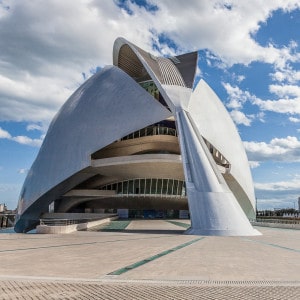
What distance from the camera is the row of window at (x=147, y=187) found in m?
38.1

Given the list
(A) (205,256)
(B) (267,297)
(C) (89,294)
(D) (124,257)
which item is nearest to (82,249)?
(D) (124,257)

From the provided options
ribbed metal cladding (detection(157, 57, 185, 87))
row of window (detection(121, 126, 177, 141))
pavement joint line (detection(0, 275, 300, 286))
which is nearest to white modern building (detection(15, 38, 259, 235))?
ribbed metal cladding (detection(157, 57, 185, 87))

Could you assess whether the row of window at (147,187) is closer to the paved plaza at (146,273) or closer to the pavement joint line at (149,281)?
the paved plaza at (146,273)

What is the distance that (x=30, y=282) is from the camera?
21.2 feet

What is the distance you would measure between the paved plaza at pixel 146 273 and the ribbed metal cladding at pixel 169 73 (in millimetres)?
24225

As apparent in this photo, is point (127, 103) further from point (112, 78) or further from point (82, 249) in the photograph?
point (82, 249)

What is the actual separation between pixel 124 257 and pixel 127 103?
25530 millimetres

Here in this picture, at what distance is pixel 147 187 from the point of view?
38219mm

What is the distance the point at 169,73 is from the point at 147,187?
11.7m

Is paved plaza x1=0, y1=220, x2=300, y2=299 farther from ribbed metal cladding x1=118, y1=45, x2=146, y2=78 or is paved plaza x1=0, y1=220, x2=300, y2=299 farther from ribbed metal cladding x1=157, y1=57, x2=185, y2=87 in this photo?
ribbed metal cladding x1=118, y1=45, x2=146, y2=78

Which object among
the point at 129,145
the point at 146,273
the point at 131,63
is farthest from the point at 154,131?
the point at 146,273

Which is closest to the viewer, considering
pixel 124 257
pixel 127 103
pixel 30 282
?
pixel 30 282

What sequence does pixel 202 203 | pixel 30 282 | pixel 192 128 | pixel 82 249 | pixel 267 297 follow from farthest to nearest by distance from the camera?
pixel 192 128
pixel 202 203
pixel 82 249
pixel 30 282
pixel 267 297

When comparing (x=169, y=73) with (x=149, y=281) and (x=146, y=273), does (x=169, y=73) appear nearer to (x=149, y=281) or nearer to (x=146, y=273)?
(x=146, y=273)
